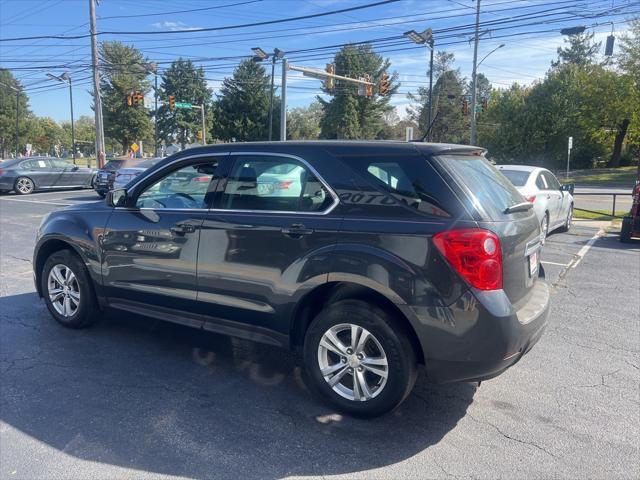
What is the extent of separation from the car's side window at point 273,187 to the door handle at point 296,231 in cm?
14

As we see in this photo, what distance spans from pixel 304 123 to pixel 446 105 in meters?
31.3

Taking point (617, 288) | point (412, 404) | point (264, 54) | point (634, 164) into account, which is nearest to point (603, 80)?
point (634, 164)

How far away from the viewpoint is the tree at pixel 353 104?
5950 centimetres

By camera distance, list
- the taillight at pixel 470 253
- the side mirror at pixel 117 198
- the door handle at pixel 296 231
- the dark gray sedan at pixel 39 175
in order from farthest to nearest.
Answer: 1. the dark gray sedan at pixel 39 175
2. the side mirror at pixel 117 198
3. the door handle at pixel 296 231
4. the taillight at pixel 470 253

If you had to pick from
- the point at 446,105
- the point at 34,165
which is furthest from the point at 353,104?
the point at 34,165

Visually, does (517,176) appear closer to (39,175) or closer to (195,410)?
(195,410)

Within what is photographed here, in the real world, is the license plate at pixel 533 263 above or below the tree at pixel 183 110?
below

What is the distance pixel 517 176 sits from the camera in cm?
946

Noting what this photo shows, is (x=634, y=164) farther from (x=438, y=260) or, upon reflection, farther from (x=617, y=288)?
(x=438, y=260)

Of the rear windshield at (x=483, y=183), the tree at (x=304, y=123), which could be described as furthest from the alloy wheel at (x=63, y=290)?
the tree at (x=304, y=123)

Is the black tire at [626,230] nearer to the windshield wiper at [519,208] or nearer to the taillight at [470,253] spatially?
the windshield wiper at [519,208]

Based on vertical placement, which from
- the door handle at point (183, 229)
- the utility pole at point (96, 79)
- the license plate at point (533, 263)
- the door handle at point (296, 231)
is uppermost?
the utility pole at point (96, 79)

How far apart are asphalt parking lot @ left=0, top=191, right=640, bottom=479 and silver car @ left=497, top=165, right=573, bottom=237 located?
4332 millimetres

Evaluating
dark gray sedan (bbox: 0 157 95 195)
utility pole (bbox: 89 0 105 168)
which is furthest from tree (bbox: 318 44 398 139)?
dark gray sedan (bbox: 0 157 95 195)
